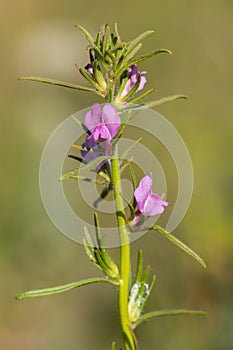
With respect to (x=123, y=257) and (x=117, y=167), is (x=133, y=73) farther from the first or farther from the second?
(x=123, y=257)

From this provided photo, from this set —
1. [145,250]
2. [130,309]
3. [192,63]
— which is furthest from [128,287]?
[192,63]

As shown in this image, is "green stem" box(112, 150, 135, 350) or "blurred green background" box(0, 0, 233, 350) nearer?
"green stem" box(112, 150, 135, 350)

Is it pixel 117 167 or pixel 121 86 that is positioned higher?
pixel 121 86

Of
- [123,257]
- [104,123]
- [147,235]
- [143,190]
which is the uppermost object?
[104,123]

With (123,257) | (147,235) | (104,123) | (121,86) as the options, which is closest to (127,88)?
(121,86)

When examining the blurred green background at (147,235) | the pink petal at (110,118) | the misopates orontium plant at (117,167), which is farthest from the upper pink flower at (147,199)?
the blurred green background at (147,235)

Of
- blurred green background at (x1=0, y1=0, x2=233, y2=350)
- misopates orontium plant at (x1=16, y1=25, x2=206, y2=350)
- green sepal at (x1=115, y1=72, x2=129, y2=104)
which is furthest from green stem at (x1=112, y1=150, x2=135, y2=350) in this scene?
blurred green background at (x1=0, y1=0, x2=233, y2=350)

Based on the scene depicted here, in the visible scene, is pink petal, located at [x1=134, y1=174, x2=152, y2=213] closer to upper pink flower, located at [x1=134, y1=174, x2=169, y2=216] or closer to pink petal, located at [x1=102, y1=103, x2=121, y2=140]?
upper pink flower, located at [x1=134, y1=174, x2=169, y2=216]

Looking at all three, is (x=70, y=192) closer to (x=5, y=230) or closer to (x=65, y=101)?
(x=5, y=230)
